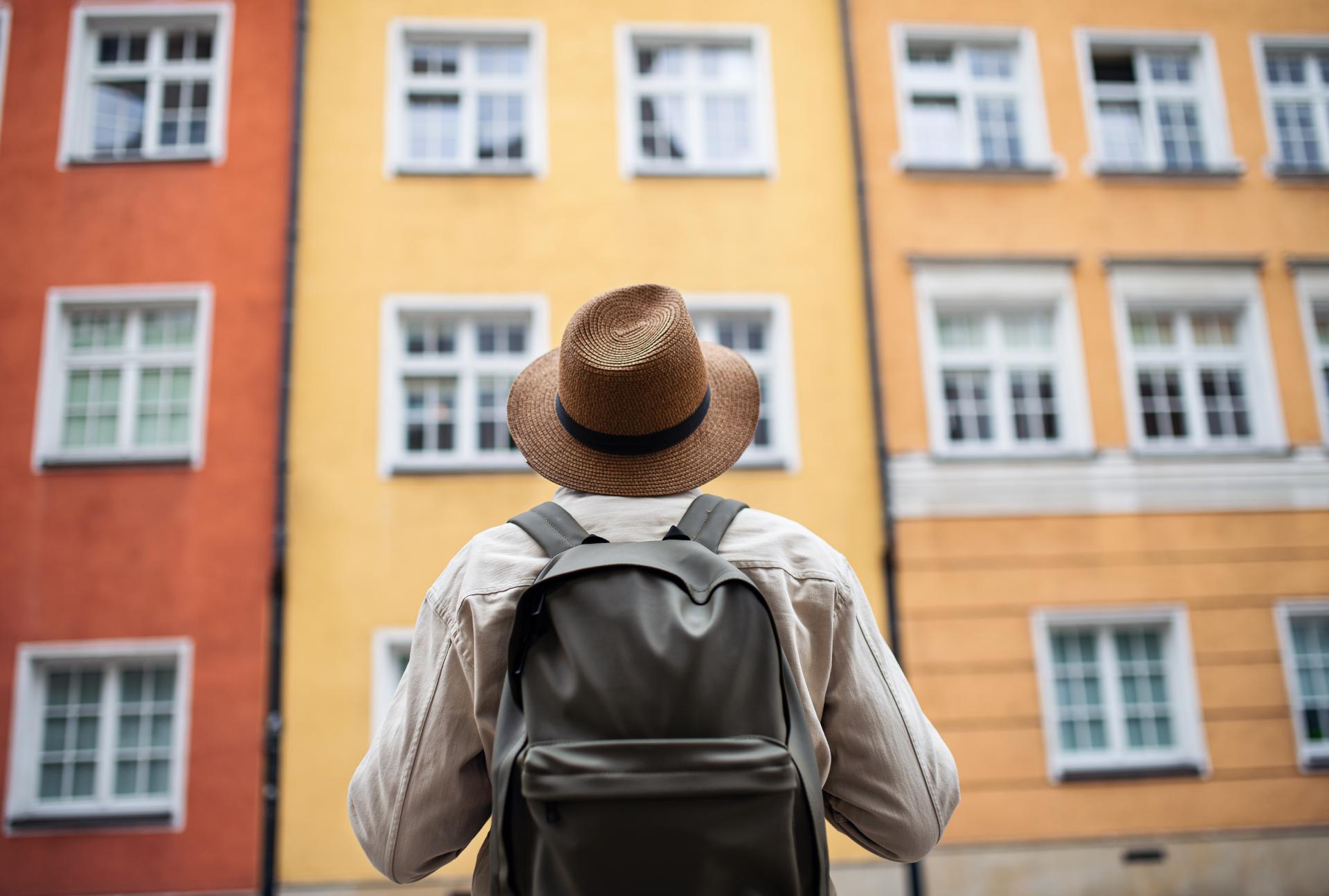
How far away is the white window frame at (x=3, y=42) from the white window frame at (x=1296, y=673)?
1299 centimetres

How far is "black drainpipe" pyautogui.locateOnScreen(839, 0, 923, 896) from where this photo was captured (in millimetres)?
8547

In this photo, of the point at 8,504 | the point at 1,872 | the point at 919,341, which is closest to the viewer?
the point at 1,872

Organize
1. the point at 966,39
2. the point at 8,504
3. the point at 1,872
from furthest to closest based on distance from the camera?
1. the point at 966,39
2. the point at 8,504
3. the point at 1,872

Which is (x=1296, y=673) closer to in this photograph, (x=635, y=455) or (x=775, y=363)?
(x=775, y=363)

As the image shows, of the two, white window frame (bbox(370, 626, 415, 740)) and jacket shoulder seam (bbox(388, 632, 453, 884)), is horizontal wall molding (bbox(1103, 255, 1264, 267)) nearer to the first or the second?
white window frame (bbox(370, 626, 415, 740))

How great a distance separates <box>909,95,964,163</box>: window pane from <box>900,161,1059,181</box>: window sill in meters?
0.36

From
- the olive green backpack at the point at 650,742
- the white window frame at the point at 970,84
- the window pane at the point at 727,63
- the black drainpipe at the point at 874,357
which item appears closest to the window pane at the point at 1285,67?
the white window frame at the point at 970,84

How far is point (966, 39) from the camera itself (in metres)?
9.92

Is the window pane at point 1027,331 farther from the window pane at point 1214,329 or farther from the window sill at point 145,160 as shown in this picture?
the window sill at point 145,160

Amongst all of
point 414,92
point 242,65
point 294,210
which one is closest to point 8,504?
point 294,210

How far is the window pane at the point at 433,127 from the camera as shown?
953 centimetres

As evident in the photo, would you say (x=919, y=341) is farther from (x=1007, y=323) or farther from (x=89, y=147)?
(x=89, y=147)

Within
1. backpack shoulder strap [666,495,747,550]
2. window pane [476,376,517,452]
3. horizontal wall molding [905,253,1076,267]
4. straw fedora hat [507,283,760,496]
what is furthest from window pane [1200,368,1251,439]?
backpack shoulder strap [666,495,747,550]

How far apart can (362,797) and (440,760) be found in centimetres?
15
